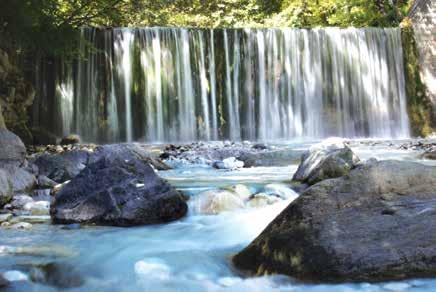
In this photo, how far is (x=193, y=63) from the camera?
16.4 meters

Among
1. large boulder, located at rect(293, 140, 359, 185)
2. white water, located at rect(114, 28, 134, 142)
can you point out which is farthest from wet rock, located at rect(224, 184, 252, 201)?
white water, located at rect(114, 28, 134, 142)

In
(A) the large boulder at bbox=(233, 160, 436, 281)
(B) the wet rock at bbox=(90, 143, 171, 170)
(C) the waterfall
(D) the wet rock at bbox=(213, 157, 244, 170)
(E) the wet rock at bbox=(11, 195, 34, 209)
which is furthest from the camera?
(C) the waterfall

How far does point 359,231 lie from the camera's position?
3934 millimetres

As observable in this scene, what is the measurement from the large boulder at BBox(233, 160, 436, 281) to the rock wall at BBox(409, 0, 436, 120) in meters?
13.8

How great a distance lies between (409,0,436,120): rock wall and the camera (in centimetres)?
1734

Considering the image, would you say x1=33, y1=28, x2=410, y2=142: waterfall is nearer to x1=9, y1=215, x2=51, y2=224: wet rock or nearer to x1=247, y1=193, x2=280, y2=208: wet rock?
x1=9, y1=215, x2=51, y2=224: wet rock

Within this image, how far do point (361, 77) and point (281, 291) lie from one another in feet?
48.5

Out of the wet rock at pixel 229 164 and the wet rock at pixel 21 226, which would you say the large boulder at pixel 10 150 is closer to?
the wet rock at pixel 21 226

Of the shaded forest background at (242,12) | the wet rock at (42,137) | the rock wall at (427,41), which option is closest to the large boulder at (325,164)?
the shaded forest background at (242,12)

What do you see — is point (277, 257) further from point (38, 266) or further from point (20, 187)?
point (20, 187)


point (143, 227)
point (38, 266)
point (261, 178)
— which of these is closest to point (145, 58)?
point (261, 178)

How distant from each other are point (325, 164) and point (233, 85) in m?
9.87

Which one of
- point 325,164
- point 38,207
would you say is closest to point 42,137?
point 38,207

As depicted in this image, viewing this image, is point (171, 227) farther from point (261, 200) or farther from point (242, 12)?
point (242, 12)
